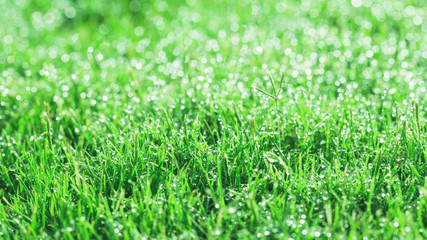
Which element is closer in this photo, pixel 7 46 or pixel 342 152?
pixel 342 152

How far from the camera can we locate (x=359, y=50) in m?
2.69

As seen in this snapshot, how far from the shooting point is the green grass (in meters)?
1.59

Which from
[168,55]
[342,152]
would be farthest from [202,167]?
[168,55]

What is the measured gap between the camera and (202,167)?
1766mm

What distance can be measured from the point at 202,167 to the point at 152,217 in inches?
11.8

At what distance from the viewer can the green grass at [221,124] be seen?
5.22ft

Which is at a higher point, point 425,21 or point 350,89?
point 425,21

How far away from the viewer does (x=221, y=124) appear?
2.04 meters

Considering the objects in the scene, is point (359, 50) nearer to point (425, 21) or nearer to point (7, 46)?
point (425, 21)

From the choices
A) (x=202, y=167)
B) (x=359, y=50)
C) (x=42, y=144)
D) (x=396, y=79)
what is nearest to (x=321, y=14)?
(x=359, y=50)

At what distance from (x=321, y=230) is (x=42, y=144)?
1.31 metres

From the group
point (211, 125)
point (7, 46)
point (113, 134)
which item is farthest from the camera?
point (7, 46)

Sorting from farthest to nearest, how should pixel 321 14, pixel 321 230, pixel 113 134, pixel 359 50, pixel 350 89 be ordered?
pixel 321 14, pixel 359 50, pixel 350 89, pixel 113 134, pixel 321 230

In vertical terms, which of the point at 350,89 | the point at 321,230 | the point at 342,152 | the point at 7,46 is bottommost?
the point at 321,230
